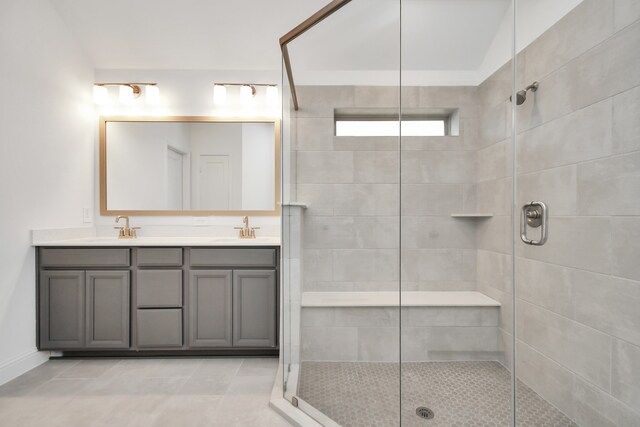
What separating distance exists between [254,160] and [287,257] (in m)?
1.13

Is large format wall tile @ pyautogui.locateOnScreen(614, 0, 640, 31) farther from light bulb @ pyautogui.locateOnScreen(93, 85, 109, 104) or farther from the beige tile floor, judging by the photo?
light bulb @ pyautogui.locateOnScreen(93, 85, 109, 104)

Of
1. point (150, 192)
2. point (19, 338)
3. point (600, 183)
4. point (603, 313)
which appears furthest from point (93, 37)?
point (603, 313)

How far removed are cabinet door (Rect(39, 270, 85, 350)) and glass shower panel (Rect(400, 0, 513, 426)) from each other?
2.15 metres

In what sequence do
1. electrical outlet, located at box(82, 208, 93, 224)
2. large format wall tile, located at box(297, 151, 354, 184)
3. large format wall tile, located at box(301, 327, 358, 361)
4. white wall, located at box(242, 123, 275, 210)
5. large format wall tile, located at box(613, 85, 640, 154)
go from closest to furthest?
large format wall tile, located at box(613, 85, 640, 154) → large format wall tile, located at box(301, 327, 358, 361) → large format wall tile, located at box(297, 151, 354, 184) → electrical outlet, located at box(82, 208, 93, 224) → white wall, located at box(242, 123, 275, 210)

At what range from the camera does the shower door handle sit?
98 cm

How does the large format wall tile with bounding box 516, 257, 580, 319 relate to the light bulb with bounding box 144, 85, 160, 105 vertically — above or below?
below

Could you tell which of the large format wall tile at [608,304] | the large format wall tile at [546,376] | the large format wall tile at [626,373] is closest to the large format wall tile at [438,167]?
the large format wall tile at [608,304]

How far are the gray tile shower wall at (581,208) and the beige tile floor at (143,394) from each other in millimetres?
1221

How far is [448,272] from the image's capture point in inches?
45.0

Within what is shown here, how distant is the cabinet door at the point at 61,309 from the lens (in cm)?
205

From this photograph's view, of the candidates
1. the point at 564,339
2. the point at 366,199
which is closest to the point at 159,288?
the point at 366,199

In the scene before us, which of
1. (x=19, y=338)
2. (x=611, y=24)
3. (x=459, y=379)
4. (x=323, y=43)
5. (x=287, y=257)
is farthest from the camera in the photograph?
(x=19, y=338)

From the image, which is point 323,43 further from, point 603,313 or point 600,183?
point 603,313

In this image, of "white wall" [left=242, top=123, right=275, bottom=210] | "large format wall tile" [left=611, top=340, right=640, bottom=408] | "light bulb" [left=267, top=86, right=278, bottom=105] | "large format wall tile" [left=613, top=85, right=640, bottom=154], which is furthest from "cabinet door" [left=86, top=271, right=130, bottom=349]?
"large format wall tile" [left=613, top=85, right=640, bottom=154]
